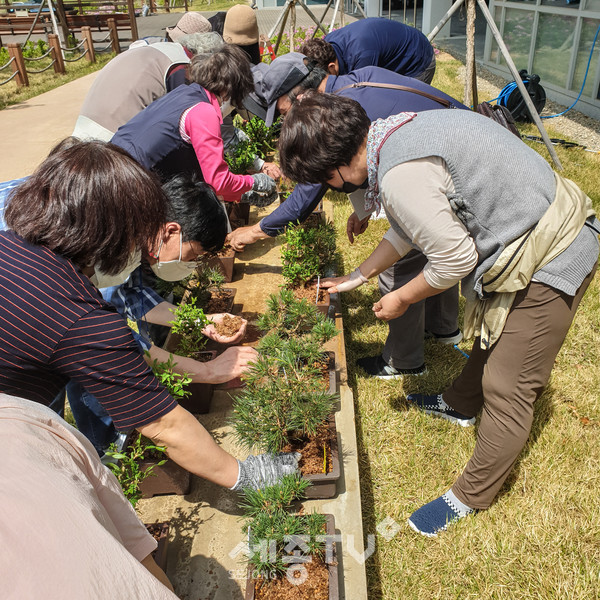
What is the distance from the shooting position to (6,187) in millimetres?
2209

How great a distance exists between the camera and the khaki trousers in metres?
1.77

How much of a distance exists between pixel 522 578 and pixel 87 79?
12.5 meters

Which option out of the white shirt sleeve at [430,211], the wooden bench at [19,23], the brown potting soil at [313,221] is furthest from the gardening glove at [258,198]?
the wooden bench at [19,23]

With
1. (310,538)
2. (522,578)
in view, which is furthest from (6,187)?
(522,578)

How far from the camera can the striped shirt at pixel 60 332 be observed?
129 cm

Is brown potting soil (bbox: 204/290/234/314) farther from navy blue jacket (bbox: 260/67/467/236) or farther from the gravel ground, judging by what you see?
the gravel ground

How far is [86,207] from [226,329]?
135cm

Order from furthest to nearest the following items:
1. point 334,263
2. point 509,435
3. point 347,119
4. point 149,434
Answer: point 334,263, point 509,435, point 347,119, point 149,434

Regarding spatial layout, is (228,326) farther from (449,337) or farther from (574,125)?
(574,125)

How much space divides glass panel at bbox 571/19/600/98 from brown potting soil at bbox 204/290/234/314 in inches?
256

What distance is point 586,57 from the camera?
23.2ft

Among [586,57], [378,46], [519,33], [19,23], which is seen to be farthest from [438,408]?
[19,23]

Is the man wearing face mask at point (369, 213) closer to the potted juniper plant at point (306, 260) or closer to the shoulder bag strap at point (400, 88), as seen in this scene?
the shoulder bag strap at point (400, 88)

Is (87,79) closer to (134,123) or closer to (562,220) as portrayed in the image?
(134,123)
